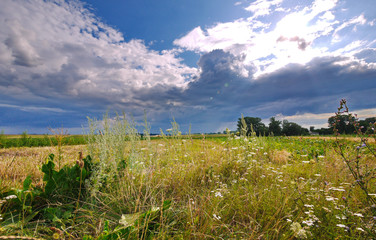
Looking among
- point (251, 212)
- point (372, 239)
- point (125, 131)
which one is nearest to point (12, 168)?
point (125, 131)

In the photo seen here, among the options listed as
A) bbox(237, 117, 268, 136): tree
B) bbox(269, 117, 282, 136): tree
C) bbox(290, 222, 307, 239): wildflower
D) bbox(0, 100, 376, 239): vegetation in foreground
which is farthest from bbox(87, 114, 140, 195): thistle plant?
bbox(269, 117, 282, 136): tree

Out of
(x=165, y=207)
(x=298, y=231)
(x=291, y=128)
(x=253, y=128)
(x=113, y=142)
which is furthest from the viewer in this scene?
(x=291, y=128)

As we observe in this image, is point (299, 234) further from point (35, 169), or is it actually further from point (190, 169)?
point (35, 169)

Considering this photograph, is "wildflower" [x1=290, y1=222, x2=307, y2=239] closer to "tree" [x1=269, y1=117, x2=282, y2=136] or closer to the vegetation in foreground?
the vegetation in foreground

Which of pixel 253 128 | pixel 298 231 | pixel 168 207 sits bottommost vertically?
pixel 298 231

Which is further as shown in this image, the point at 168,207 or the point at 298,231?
the point at 168,207

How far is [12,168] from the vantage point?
3.75m

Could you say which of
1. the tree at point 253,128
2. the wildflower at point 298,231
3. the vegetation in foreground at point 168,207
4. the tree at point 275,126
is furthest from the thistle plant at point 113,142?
the tree at point 275,126

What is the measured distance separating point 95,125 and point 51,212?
5.99 feet

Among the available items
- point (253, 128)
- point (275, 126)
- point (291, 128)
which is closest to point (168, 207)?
point (253, 128)

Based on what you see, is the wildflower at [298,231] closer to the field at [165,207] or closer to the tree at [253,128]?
the field at [165,207]

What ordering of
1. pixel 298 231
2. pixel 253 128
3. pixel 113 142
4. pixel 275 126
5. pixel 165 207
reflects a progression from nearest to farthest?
pixel 298 231 < pixel 165 207 < pixel 113 142 < pixel 253 128 < pixel 275 126

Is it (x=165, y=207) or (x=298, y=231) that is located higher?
(x=165, y=207)

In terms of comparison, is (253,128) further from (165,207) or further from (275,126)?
(275,126)
